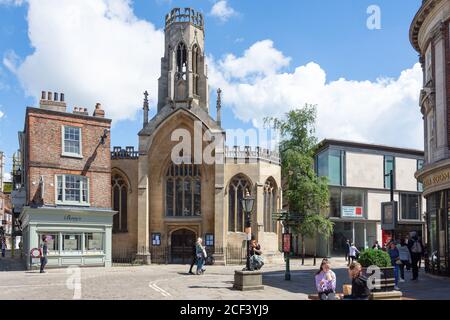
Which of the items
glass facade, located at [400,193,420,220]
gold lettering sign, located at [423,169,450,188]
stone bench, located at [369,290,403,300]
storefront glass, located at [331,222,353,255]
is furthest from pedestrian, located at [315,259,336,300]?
glass facade, located at [400,193,420,220]

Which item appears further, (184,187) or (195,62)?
(195,62)

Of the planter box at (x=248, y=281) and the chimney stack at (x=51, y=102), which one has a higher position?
the chimney stack at (x=51, y=102)

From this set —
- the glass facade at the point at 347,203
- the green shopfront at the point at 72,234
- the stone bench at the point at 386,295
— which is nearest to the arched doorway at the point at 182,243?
the green shopfront at the point at 72,234

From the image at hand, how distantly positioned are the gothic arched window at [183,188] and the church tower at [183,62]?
4610mm

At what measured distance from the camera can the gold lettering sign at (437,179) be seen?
848 inches

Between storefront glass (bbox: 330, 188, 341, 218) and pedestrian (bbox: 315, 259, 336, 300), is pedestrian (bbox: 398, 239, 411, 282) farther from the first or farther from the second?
storefront glass (bbox: 330, 188, 341, 218)

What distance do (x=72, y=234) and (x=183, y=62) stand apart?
50.5 ft

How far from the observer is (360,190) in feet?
156

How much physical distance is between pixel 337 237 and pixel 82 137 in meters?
25.5

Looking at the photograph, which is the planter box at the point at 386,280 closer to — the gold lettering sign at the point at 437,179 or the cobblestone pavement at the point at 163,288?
the cobblestone pavement at the point at 163,288

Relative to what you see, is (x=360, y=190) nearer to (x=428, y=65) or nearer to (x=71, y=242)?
(x=428, y=65)

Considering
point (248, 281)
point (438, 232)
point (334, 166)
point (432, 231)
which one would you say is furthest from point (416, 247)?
point (334, 166)

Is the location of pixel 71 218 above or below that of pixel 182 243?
above

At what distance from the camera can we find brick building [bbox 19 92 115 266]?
97.2 ft
